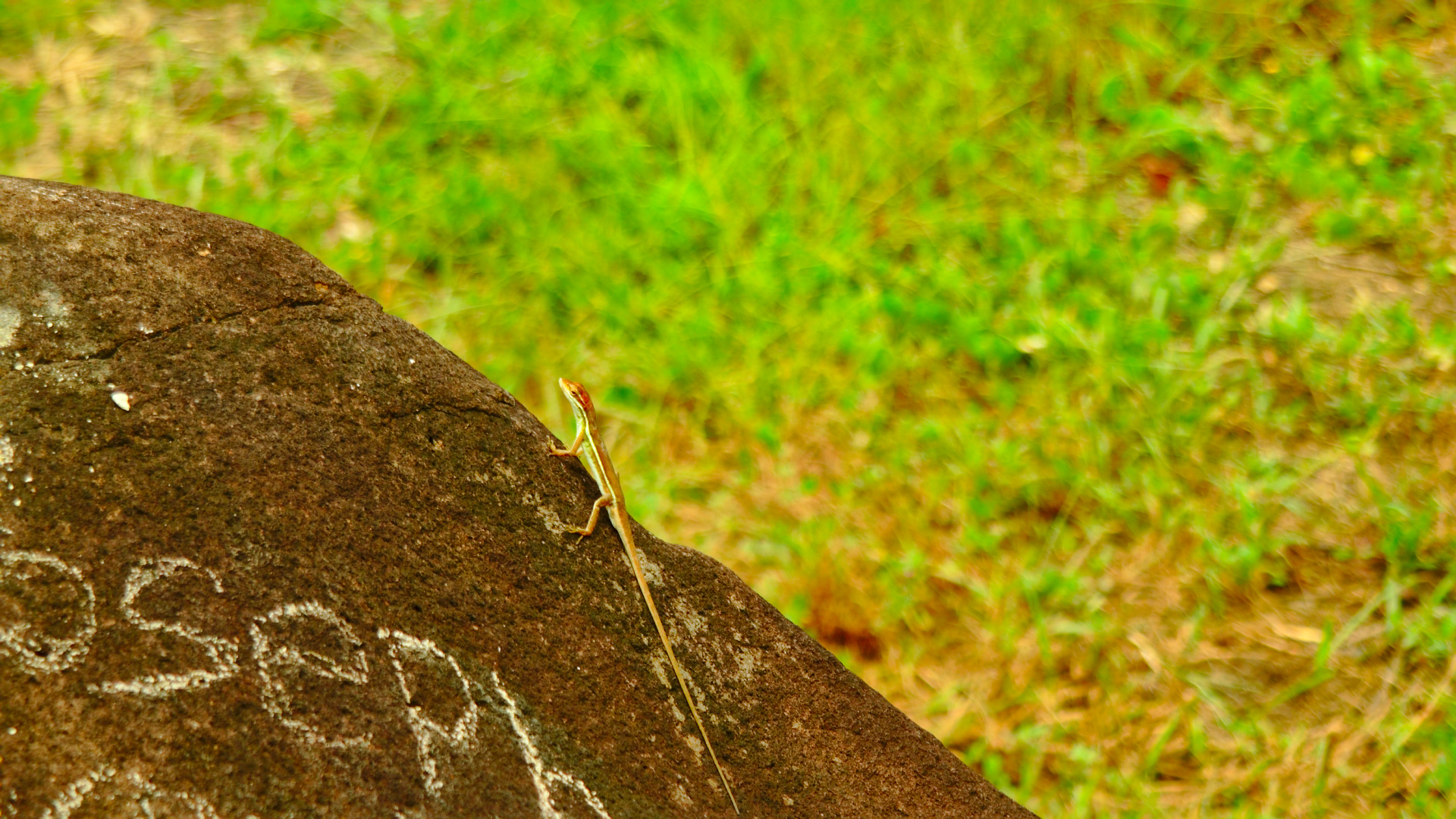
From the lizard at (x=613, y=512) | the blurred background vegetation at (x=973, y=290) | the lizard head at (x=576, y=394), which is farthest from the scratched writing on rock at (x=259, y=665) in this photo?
the blurred background vegetation at (x=973, y=290)

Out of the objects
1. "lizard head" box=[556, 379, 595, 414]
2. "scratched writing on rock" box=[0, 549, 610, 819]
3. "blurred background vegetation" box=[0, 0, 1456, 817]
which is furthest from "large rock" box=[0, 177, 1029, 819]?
"blurred background vegetation" box=[0, 0, 1456, 817]

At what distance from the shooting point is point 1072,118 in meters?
4.86

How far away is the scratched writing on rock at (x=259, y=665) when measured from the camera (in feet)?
4.45

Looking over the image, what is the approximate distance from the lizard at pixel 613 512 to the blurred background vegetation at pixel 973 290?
1.45 meters

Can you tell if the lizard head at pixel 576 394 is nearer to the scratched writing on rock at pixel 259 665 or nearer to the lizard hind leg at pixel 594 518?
the lizard hind leg at pixel 594 518

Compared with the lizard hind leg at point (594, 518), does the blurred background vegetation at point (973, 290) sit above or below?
below

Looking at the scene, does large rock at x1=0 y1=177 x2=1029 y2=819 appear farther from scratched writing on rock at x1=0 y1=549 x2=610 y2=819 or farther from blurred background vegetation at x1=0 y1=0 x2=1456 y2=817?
blurred background vegetation at x1=0 y1=0 x2=1456 y2=817

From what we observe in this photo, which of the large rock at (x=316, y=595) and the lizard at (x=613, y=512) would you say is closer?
the large rock at (x=316, y=595)

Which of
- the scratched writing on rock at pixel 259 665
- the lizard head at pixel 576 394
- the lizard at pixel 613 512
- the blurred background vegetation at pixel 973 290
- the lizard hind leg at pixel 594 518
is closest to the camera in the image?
the scratched writing on rock at pixel 259 665

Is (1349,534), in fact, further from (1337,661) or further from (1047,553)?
(1047,553)

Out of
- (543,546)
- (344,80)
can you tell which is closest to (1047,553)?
(543,546)

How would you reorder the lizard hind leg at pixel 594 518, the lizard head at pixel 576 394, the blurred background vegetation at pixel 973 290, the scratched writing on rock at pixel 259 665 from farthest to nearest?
the blurred background vegetation at pixel 973 290 < the lizard head at pixel 576 394 < the lizard hind leg at pixel 594 518 < the scratched writing on rock at pixel 259 665

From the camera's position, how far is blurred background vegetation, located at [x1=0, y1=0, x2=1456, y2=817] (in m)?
3.27

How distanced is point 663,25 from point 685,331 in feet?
5.90
